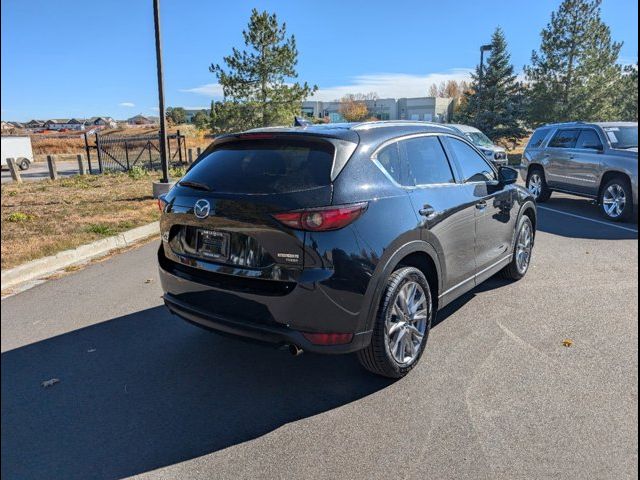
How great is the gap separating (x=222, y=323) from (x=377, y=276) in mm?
Answer: 1077

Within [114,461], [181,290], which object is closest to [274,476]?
[114,461]

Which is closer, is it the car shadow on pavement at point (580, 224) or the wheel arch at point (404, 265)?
the wheel arch at point (404, 265)

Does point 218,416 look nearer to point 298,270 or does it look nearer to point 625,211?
point 298,270

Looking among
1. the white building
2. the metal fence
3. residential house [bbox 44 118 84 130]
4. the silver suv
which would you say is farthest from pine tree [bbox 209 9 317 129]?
the white building

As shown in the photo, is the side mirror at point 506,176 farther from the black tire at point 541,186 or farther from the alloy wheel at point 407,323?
the black tire at point 541,186

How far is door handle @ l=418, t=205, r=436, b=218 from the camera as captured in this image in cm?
363

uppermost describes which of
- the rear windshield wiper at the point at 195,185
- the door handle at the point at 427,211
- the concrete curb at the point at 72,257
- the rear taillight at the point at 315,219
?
the rear windshield wiper at the point at 195,185

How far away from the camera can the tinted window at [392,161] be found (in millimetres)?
3547

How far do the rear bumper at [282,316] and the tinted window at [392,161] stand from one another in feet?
3.64

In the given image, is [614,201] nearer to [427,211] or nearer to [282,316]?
[427,211]

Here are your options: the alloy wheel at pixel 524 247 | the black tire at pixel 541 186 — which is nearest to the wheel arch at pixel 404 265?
the alloy wheel at pixel 524 247

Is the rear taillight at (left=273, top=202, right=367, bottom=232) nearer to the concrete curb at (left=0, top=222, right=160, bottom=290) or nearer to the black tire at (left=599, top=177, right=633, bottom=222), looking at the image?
A: the concrete curb at (left=0, top=222, right=160, bottom=290)

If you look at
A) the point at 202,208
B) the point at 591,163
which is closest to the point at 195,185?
the point at 202,208

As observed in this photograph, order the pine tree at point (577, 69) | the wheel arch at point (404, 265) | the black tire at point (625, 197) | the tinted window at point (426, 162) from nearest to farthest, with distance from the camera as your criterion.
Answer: the wheel arch at point (404, 265), the tinted window at point (426, 162), the black tire at point (625, 197), the pine tree at point (577, 69)
